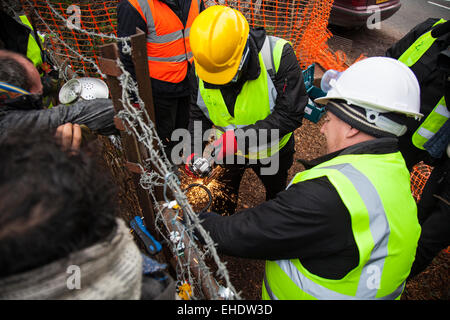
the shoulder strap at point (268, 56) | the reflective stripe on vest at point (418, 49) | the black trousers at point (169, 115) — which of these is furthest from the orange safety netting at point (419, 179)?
the black trousers at point (169, 115)

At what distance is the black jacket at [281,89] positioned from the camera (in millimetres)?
2248

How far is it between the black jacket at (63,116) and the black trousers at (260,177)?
4.72 ft

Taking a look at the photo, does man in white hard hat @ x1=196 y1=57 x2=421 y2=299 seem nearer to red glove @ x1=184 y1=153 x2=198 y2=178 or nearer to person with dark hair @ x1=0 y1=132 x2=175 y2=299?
person with dark hair @ x1=0 y1=132 x2=175 y2=299

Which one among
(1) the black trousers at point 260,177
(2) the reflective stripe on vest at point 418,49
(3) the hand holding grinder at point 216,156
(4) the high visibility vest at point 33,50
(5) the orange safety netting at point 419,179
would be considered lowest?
(5) the orange safety netting at point 419,179

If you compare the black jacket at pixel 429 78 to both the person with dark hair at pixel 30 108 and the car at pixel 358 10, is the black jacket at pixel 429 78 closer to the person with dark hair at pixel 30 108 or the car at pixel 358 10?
the person with dark hair at pixel 30 108

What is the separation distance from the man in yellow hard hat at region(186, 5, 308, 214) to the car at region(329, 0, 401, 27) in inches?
229

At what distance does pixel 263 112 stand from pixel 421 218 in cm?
227

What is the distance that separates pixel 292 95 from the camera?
2.38 meters

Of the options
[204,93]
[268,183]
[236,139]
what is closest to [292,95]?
[236,139]

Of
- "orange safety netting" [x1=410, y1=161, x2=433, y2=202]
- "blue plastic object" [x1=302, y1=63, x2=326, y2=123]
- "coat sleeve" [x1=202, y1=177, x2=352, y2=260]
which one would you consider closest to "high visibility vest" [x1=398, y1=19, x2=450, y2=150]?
"orange safety netting" [x1=410, y1=161, x2=433, y2=202]

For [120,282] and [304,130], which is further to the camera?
[304,130]

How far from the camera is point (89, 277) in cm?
68

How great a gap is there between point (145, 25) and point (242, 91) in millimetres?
1512
